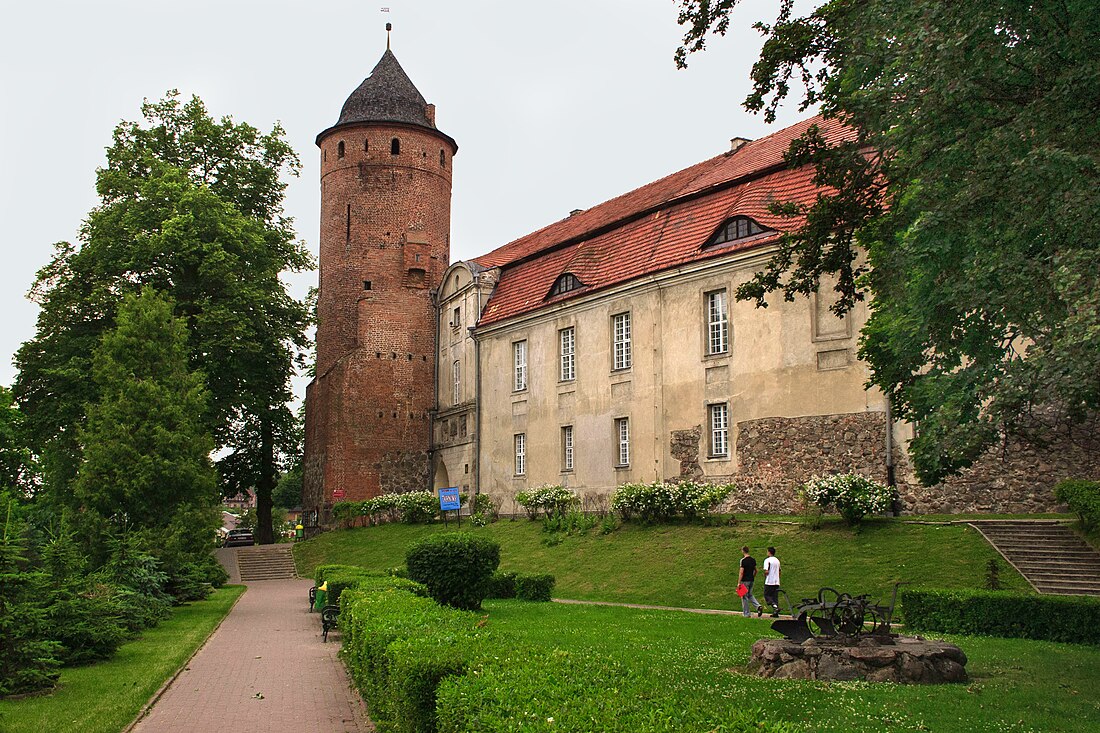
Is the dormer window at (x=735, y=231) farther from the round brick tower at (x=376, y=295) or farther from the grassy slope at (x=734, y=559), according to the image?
the round brick tower at (x=376, y=295)

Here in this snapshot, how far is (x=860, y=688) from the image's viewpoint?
376 inches

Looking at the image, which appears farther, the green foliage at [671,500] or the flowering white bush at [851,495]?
the green foliage at [671,500]

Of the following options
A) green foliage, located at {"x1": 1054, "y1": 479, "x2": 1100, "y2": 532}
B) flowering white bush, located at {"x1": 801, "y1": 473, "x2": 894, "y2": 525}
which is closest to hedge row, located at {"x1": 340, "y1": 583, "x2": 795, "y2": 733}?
green foliage, located at {"x1": 1054, "y1": 479, "x2": 1100, "y2": 532}

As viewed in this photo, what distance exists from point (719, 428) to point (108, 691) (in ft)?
61.8

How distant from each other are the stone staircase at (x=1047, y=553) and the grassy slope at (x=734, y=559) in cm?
32

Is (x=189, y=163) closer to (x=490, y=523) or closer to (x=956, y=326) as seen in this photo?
(x=490, y=523)

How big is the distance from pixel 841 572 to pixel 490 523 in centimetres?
1629

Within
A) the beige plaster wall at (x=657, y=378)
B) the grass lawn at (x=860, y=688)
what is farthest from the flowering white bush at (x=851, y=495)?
the grass lawn at (x=860, y=688)

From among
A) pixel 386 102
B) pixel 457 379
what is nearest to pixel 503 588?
pixel 457 379

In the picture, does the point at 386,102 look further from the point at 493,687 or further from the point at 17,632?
the point at 493,687

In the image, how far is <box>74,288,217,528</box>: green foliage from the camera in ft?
67.3

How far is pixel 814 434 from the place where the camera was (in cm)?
2444

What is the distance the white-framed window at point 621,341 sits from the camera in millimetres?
30516

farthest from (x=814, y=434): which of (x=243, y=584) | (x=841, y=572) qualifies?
(x=243, y=584)
